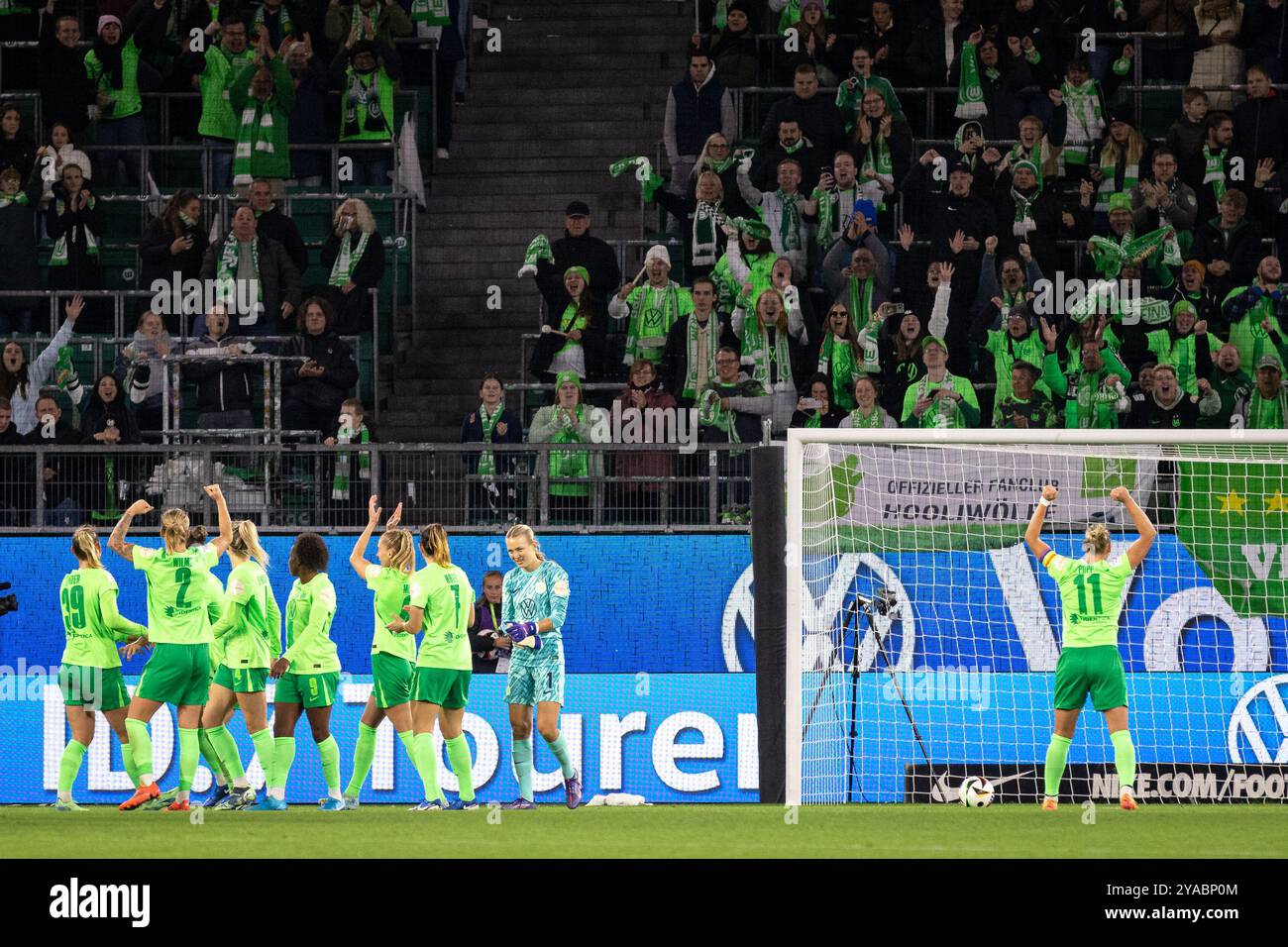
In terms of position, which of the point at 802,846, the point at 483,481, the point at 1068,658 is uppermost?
the point at 483,481

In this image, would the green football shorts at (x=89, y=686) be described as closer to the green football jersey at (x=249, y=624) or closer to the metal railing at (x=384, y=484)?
the green football jersey at (x=249, y=624)

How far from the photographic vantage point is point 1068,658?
40.0 ft

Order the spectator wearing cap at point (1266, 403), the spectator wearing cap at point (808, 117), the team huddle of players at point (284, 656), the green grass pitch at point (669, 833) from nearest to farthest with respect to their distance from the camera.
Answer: the green grass pitch at point (669, 833) → the team huddle of players at point (284, 656) → the spectator wearing cap at point (1266, 403) → the spectator wearing cap at point (808, 117)

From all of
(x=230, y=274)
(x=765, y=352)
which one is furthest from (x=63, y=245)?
(x=765, y=352)

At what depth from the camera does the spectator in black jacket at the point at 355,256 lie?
1728 cm

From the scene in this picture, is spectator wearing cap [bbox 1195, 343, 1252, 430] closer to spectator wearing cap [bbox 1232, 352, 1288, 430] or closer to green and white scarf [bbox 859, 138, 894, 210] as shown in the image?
spectator wearing cap [bbox 1232, 352, 1288, 430]

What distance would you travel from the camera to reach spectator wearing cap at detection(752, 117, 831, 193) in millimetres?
17797

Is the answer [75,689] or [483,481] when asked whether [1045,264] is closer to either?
[483,481]

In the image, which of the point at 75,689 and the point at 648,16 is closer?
the point at 75,689

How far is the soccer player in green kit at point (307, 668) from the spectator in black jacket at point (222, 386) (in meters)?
3.74

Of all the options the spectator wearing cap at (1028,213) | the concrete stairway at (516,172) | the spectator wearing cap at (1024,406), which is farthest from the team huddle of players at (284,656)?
the spectator wearing cap at (1028,213)

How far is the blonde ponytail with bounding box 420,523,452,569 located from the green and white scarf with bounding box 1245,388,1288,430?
7497mm

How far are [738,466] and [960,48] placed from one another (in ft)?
20.1

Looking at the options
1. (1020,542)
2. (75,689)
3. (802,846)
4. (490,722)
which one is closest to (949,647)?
(1020,542)
